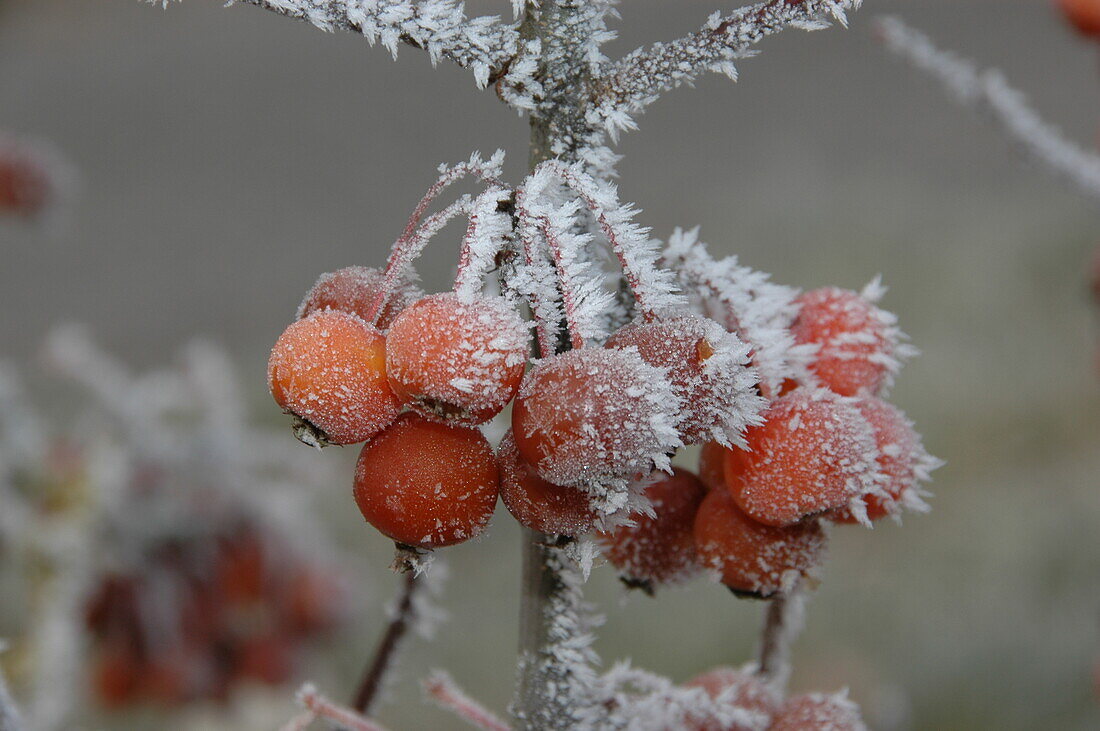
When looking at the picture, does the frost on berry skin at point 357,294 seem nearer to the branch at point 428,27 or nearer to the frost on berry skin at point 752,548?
the branch at point 428,27

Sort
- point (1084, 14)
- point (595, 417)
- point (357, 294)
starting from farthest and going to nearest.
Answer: point (1084, 14) → point (357, 294) → point (595, 417)

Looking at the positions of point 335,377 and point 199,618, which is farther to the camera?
point 199,618

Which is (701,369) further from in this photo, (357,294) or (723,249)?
(723,249)

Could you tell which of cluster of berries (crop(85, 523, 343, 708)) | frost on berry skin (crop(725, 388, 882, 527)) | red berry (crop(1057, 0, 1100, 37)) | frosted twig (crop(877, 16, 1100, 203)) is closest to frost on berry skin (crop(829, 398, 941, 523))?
frost on berry skin (crop(725, 388, 882, 527))

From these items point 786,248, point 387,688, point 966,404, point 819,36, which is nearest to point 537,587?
point 387,688

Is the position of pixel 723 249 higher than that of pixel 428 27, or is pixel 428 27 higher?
pixel 723 249

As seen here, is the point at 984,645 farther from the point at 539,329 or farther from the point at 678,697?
the point at 539,329

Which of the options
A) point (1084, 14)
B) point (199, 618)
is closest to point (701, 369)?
point (1084, 14)
